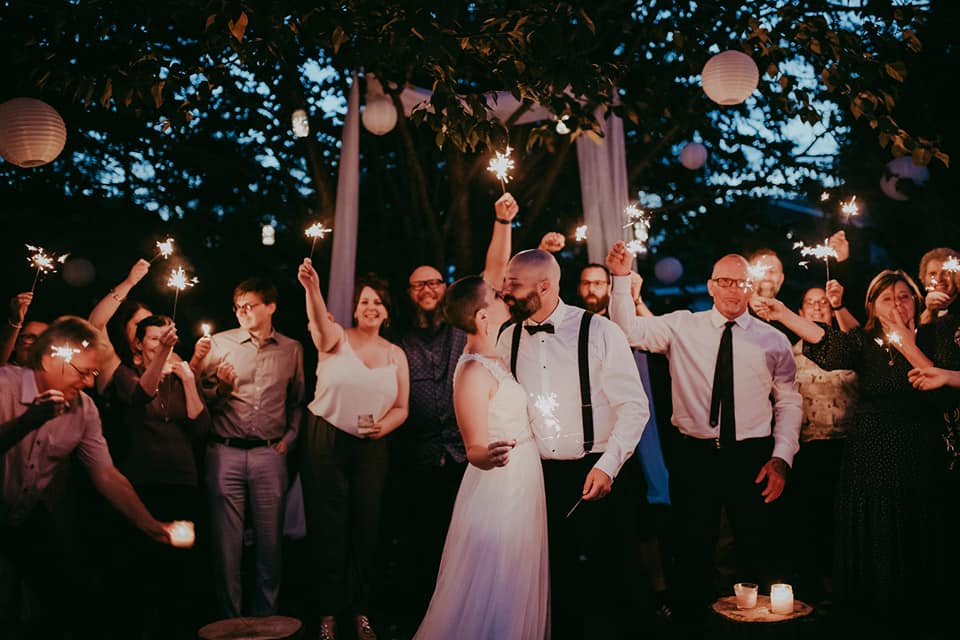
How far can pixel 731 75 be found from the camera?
4883 mm

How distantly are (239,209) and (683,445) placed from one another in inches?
196

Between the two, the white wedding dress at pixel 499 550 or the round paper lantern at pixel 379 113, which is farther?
the round paper lantern at pixel 379 113

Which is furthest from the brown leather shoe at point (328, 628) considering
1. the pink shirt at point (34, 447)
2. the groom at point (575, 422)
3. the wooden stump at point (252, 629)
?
the pink shirt at point (34, 447)

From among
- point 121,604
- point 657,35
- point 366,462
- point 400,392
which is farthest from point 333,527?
point 657,35

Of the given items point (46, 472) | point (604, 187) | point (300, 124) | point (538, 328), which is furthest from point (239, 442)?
point (604, 187)

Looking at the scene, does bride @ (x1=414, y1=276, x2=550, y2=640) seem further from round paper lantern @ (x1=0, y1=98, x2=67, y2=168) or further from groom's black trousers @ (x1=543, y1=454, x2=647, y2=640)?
round paper lantern @ (x1=0, y1=98, x2=67, y2=168)

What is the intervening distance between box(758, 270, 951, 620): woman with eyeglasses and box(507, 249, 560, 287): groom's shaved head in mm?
1650

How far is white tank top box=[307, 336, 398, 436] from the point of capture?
4.72 m

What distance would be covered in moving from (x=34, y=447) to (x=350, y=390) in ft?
5.43

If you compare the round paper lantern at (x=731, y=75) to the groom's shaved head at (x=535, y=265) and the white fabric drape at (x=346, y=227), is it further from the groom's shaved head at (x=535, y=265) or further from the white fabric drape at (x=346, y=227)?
the white fabric drape at (x=346, y=227)

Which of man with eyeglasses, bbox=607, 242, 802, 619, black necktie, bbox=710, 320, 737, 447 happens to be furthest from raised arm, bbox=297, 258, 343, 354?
black necktie, bbox=710, 320, 737, 447

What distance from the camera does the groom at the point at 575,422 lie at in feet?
12.0

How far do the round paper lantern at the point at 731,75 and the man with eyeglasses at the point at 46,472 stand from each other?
363 centimetres

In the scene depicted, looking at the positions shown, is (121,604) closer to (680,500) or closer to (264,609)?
(264,609)
